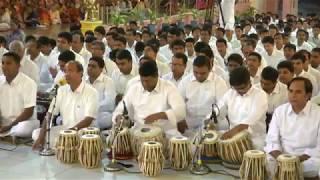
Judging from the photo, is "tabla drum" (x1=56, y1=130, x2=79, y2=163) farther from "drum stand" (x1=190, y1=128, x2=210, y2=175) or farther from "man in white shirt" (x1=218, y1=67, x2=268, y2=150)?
"man in white shirt" (x1=218, y1=67, x2=268, y2=150)

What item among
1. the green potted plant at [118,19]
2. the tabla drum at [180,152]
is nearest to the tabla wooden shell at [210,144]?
the tabla drum at [180,152]

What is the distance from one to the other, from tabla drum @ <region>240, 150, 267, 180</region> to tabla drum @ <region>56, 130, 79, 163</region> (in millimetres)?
1599

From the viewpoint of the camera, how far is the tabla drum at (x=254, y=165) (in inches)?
194

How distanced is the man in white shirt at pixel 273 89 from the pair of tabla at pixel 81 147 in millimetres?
1839

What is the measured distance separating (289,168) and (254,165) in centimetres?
29

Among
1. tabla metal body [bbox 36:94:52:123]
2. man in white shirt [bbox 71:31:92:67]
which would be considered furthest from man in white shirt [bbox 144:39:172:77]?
tabla metal body [bbox 36:94:52:123]

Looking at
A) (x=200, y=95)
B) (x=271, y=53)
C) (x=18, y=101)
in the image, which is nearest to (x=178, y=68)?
(x=200, y=95)

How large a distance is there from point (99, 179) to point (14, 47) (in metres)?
3.05

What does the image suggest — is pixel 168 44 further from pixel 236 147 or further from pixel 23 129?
pixel 236 147

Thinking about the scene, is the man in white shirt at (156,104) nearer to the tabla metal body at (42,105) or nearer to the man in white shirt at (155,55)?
the tabla metal body at (42,105)

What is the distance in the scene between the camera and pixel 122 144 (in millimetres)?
5645

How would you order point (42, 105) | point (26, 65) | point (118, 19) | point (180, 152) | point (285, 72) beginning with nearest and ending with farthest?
point (180, 152)
point (285, 72)
point (42, 105)
point (26, 65)
point (118, 19)

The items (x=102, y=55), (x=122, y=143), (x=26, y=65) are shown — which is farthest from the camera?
(x=102, y=55)

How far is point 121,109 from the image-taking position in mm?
5809
